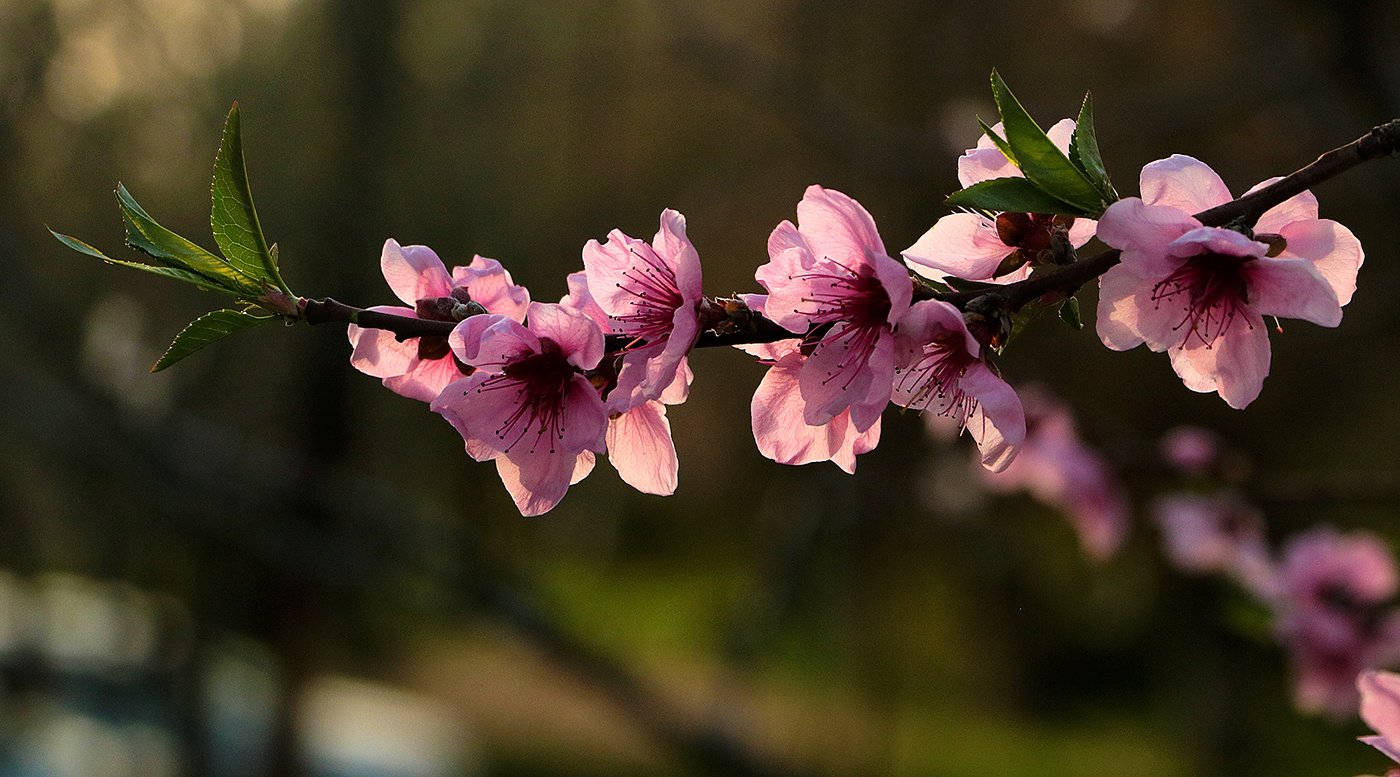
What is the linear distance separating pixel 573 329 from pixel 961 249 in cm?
33

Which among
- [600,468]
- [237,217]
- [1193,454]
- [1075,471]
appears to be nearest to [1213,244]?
[237,217]

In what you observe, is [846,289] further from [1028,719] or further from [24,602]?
[1028,719]

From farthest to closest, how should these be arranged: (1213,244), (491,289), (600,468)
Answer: (600,468) → (491,289) → (1213,244)

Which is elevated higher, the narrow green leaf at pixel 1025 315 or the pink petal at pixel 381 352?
the narrow green leaf at pixel 1025 315

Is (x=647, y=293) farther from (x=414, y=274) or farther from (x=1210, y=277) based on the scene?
(x=1210, y=277)

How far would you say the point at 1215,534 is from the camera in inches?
92.3

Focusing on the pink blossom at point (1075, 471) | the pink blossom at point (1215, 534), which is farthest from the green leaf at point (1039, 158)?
the pink blossom at point (1075, 471)

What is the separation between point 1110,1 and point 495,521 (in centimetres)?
1292

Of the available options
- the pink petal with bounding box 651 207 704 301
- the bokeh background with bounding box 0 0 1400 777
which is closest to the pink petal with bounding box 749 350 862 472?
the pink petal with bounding box 651 207 704 301

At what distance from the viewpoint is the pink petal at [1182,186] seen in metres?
0.80

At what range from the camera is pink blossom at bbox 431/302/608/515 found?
0.82 m

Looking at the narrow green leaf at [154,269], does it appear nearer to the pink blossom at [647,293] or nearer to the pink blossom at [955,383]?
the pink blossom at [647,293]

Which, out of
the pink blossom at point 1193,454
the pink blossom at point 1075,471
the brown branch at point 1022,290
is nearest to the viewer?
the brown branch at point 1022,290

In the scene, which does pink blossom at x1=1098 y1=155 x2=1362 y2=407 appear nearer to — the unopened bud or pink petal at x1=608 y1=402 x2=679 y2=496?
the unopened bud
